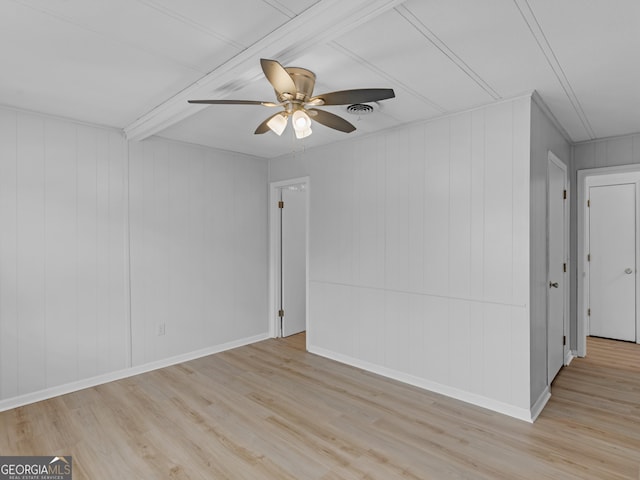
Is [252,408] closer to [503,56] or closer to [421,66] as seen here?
[421,66]

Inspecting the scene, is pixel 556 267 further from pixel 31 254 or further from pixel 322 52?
pixel 31 254

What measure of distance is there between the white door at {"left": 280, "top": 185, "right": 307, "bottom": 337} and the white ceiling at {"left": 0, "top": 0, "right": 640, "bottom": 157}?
6.72 feet

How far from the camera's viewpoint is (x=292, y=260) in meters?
5.03

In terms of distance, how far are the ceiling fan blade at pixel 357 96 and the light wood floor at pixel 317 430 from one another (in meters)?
2.08

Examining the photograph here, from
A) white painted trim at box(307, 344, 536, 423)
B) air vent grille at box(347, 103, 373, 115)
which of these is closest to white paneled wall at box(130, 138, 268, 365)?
white painted trim at box(307, 344, 536, 423)

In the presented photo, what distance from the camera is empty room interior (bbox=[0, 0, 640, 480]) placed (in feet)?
6.46

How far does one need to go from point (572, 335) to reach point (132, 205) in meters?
4.97

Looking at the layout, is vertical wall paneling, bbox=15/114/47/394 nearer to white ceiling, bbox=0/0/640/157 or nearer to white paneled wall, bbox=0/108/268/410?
white paneled wall, bbox=0/108/268/410

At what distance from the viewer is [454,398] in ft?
10.0

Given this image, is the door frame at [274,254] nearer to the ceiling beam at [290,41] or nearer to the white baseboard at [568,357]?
the ceiling beam at [290,41]

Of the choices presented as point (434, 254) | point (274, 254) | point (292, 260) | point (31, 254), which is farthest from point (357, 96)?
point (292, 260)

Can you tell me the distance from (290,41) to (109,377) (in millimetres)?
3337

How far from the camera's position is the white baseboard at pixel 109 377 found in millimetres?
2962

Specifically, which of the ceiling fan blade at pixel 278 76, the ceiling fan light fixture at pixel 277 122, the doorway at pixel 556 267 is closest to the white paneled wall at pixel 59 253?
the ceiling fan light fixture at pixel 277 122
